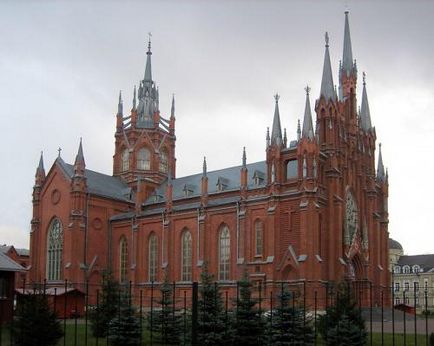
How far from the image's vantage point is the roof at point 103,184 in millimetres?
66812

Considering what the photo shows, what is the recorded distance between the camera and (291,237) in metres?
51.8

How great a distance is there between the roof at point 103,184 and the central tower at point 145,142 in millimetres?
1620

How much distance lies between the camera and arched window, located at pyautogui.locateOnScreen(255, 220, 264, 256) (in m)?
53.6

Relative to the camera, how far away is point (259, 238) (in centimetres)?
5409

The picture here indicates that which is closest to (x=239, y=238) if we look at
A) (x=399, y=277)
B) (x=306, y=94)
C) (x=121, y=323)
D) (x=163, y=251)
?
(x=163, y=251)

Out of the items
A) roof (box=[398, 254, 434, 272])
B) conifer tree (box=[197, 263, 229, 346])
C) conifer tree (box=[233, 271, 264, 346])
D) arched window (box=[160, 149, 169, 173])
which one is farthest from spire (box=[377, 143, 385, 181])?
roof (box=[398, 254, 434, 272])

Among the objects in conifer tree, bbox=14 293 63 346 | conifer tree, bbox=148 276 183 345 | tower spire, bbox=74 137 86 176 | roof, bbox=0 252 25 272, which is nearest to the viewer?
conifer tree, bbox=14 293 63 346

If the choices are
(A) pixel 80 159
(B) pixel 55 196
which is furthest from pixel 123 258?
(A) pixel 80 159

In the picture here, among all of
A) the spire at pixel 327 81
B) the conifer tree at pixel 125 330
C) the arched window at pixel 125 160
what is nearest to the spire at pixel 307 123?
the spire at pixel 327 81

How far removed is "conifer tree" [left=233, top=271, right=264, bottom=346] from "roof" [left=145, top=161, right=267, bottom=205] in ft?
115

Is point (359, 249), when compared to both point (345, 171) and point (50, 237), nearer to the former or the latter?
point (345, 171)

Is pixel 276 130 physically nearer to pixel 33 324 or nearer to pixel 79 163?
pixel 79 163

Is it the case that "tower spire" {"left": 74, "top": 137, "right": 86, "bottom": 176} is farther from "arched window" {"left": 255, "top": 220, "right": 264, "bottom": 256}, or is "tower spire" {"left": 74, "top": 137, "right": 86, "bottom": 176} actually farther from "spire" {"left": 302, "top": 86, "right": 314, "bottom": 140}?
"spire" {"left": 302, "top": 86, "right": 314, "bottom": 140}

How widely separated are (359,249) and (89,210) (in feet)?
94.7
